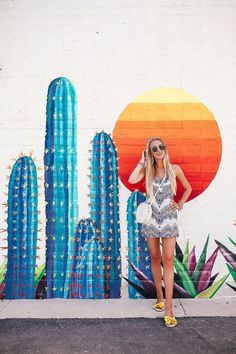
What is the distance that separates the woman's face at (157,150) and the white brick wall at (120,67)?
67 cm

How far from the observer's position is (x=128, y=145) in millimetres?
4203

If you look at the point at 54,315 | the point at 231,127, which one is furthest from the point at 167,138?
the point at 54,315

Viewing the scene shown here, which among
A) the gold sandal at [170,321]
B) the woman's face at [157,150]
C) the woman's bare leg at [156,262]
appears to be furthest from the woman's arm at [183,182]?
the gold sandal at [170,321]

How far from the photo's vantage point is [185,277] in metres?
4.17

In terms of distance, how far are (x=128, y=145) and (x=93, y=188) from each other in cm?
64

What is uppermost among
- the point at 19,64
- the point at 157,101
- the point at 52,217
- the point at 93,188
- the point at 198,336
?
the point at 19,64

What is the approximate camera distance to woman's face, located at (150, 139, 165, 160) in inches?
147

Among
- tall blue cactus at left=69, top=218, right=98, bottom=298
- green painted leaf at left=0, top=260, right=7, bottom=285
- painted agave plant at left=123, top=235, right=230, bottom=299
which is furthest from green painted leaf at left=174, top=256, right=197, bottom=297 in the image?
green painted leaf at left=0, top=260, right=7, bottom=285

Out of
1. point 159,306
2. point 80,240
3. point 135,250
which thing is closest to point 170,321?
point 159,306

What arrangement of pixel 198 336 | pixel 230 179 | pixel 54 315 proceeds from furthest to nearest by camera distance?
pixel 230 179 → pixel 54 315 → pixel 198 336

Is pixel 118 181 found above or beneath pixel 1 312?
above

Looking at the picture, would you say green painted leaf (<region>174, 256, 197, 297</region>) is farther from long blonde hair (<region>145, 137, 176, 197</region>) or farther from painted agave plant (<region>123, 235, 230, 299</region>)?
long blonde hair (<region>145, 137, 176, 197</region>)

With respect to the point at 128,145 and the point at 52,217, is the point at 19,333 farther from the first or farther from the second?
the point at 128,145

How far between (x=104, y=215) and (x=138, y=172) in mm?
698
